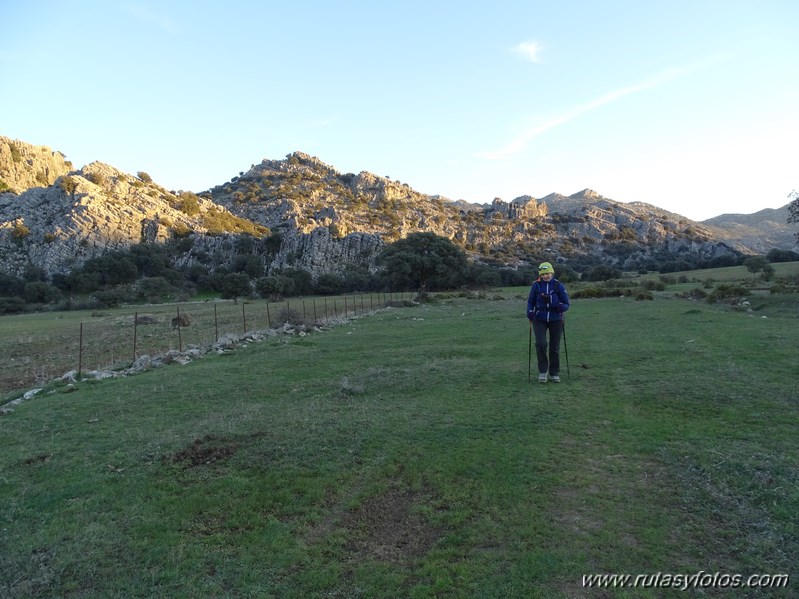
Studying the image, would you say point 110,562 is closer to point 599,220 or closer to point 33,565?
point 33,565

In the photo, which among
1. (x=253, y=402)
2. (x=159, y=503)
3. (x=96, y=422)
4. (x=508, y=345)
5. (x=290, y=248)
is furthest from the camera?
(x=290, y=248)

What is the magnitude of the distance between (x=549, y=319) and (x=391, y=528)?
22.2 ft

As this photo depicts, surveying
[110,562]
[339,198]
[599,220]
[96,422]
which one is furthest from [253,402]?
[599,220]

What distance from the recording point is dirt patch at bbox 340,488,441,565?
4172 mm

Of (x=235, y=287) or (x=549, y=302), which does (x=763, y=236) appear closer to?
(x=235, y=287)

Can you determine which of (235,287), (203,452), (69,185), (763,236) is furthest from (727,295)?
(763,236)

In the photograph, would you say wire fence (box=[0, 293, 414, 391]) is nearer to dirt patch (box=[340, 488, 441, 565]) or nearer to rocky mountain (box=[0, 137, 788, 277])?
dirt patch (box=[340, 488, 441, 565])

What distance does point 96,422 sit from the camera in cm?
838

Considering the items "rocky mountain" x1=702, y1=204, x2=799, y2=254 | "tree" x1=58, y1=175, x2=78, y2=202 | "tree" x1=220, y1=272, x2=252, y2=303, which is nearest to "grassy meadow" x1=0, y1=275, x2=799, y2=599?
"tree" x1=220, y1=272, x2=252, y2=303

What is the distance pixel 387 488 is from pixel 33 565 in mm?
3229

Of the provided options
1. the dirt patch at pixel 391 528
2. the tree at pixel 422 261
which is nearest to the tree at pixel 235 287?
the tree at pixel 422 261

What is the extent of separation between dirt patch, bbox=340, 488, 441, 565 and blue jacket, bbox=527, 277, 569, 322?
20.0 feet

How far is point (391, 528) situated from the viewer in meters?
4.57

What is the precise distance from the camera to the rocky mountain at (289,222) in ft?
267
